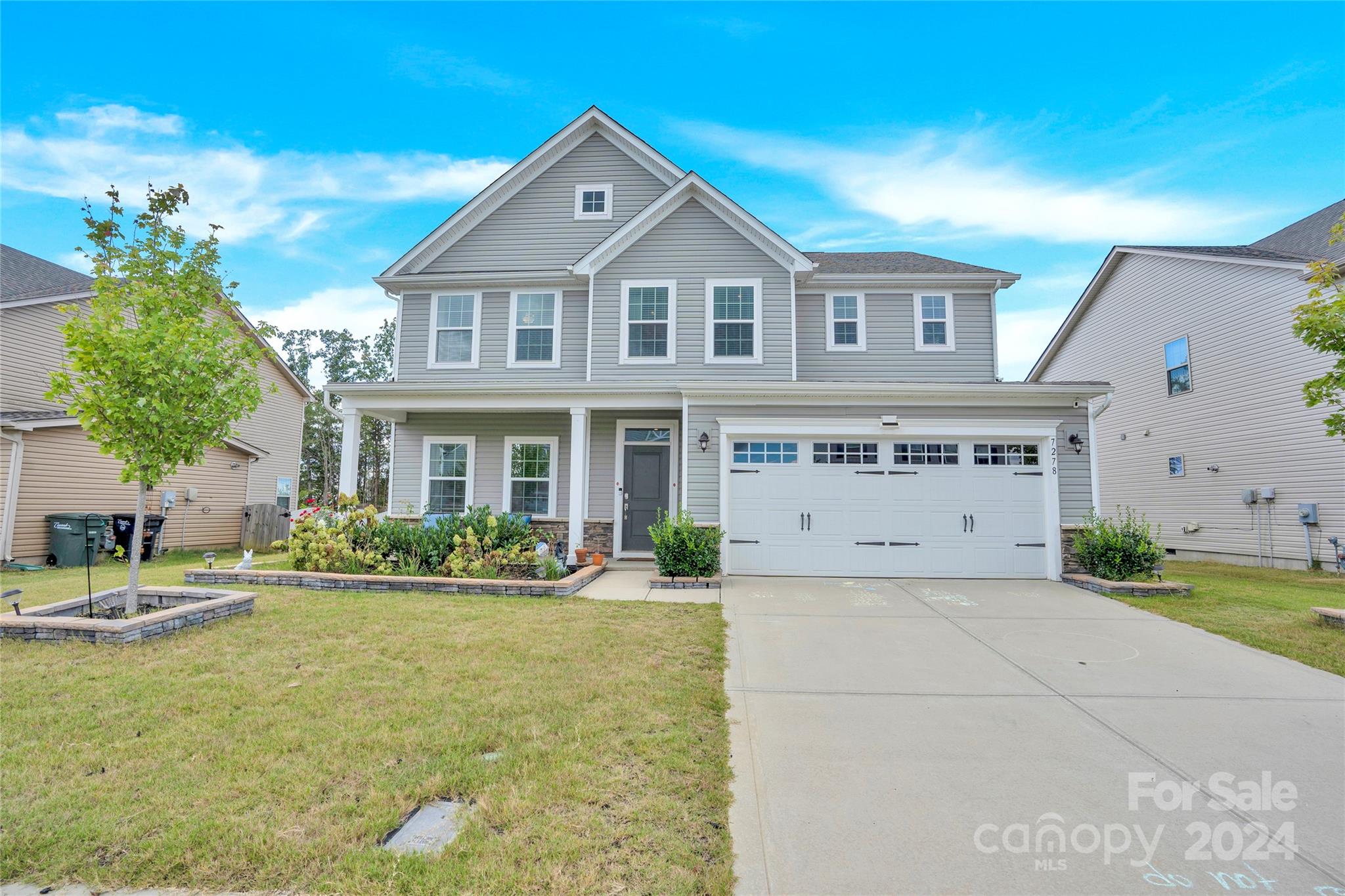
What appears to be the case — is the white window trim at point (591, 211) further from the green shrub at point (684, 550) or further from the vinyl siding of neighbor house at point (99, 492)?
the vinyl siding of neighbor house at point (99, 492)

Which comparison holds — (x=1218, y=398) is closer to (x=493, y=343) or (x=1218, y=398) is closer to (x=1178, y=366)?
(x=1178, y=366)

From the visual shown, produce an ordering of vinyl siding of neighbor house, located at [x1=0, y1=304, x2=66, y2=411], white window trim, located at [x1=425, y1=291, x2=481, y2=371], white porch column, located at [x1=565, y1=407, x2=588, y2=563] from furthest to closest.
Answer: white window trim, located at [x1=425, y1=291, x2=481, y2=371], vinyl siding of neighbor house, located at [x1=0, y1=304, x2=66, y2=411], white porch column, located at [x1=565, y1=407, x2=588, y2=563]

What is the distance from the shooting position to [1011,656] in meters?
5.29

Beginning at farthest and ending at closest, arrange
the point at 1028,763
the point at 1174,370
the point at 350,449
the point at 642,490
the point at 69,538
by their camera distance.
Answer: the point at 1174,370 < the point at 642,490 < the point at 69,538 < the point at 350,449 < the point at 1028,763

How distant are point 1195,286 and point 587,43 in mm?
14683

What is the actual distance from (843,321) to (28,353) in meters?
17.2

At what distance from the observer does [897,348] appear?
40.4ft

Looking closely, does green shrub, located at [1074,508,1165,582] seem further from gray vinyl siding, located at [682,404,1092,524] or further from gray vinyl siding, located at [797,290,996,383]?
gray vinyl siding, located at [797,290,996,383]

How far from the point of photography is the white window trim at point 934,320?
12266 mm

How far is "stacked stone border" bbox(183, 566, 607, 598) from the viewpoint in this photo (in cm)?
770

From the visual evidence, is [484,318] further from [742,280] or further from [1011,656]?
[1011,656]

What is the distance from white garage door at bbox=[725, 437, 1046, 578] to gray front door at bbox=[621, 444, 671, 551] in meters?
2.48

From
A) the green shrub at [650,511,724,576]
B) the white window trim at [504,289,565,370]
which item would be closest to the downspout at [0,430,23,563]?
the white window trim at [504,289,565,370]

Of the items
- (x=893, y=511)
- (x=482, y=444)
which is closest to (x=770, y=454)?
(x=893, y=511)
